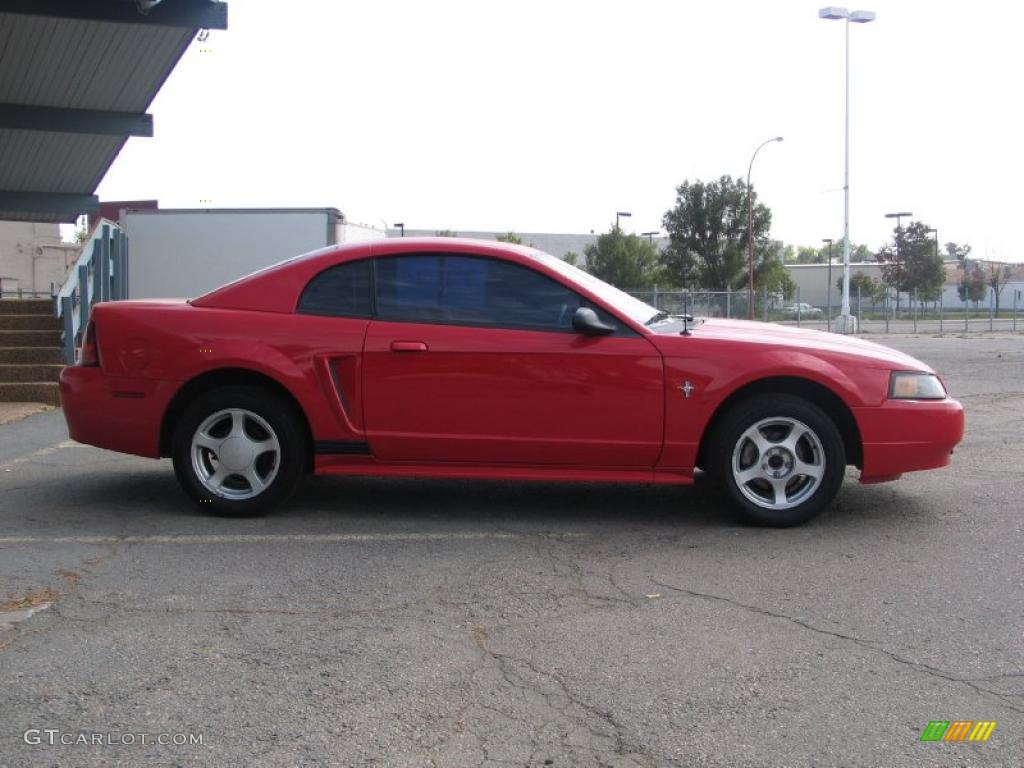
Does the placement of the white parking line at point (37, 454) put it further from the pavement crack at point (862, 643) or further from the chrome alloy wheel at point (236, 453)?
the pavement crack at point (862, 643)

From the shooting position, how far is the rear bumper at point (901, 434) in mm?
5238

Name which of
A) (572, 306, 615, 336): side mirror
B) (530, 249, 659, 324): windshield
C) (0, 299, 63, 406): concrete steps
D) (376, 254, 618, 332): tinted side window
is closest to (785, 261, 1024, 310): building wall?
(0, 299, 63, 406): concrete steps

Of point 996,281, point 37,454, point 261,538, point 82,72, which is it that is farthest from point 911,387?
point 996,281

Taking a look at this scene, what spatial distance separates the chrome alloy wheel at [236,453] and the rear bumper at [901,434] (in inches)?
123

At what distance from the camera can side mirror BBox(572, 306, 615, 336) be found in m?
5.24

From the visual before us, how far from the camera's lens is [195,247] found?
64.8 ft

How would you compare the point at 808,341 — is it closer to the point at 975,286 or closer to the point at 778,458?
the point at 778,458

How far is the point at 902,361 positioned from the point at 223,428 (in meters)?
3.71

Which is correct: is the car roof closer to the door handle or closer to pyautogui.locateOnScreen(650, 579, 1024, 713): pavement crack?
the door handle

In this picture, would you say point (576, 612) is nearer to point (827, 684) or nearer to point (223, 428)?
point (827, 684)

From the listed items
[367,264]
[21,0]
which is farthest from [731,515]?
[21,0]

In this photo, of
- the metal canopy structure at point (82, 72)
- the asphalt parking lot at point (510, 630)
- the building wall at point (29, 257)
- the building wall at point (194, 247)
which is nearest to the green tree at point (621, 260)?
the building wall at point (29, 257)

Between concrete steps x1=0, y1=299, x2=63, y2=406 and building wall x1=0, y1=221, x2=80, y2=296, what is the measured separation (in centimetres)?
3911

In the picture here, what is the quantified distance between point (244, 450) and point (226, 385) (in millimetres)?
381
